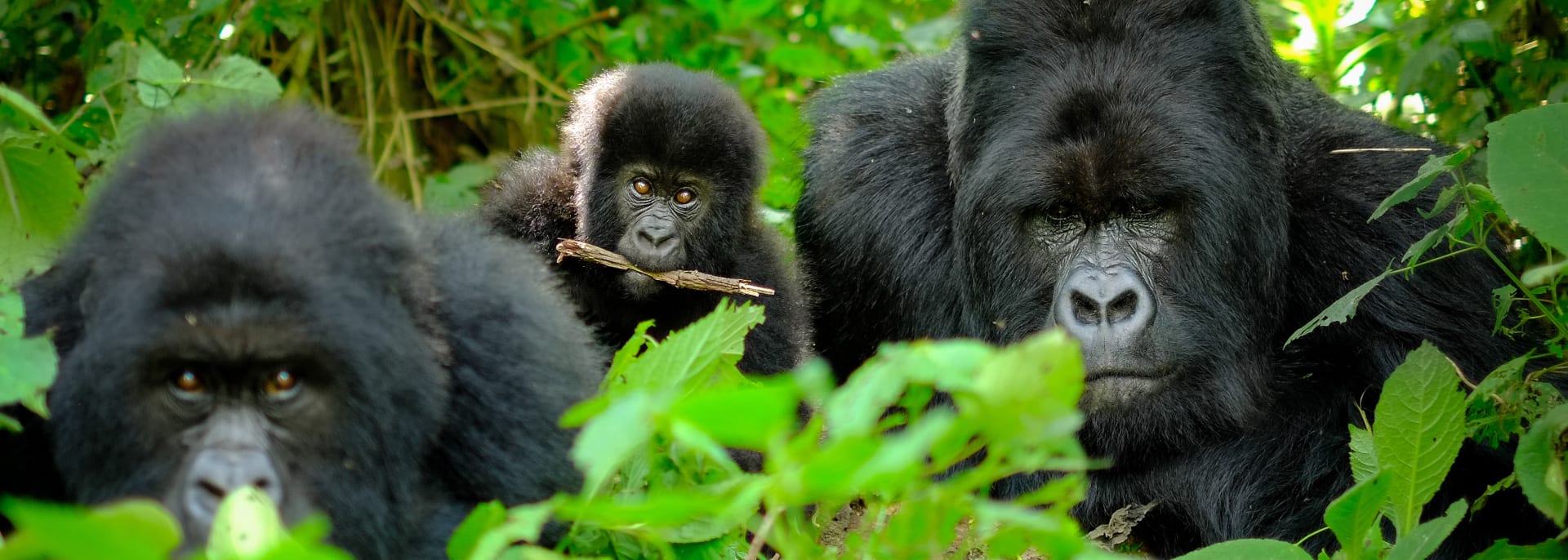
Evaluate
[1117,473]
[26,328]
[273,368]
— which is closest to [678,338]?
[273,368]

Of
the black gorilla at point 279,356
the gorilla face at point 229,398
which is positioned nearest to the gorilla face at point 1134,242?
the black gorilla at point 279,356

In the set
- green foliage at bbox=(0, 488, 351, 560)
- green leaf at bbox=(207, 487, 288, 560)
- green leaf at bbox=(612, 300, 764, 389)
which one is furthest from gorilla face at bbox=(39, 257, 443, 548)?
green foliage at bbox=(0, 488, 351, 560)

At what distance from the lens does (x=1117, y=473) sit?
3.52 meters

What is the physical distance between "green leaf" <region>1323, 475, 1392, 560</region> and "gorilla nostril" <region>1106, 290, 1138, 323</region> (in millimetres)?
857

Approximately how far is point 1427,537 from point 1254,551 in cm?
29

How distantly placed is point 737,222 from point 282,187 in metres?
2.27

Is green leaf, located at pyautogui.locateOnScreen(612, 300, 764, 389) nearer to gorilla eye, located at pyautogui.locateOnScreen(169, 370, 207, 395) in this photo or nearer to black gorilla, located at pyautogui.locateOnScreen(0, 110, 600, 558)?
black gorilla, located at pyautogui.locateOnScreen(0, 110, 600, 558)

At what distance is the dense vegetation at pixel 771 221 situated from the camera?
146cm

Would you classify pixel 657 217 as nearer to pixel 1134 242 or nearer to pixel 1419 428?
pixel 1134 242

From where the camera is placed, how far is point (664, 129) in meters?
4.36

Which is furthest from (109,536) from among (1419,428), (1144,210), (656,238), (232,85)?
(656,238)

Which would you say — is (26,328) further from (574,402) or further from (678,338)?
(678,338)

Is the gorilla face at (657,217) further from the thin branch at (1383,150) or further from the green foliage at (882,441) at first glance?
the green foliage at (882,441)

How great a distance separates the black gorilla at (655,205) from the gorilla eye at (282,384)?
200cm
